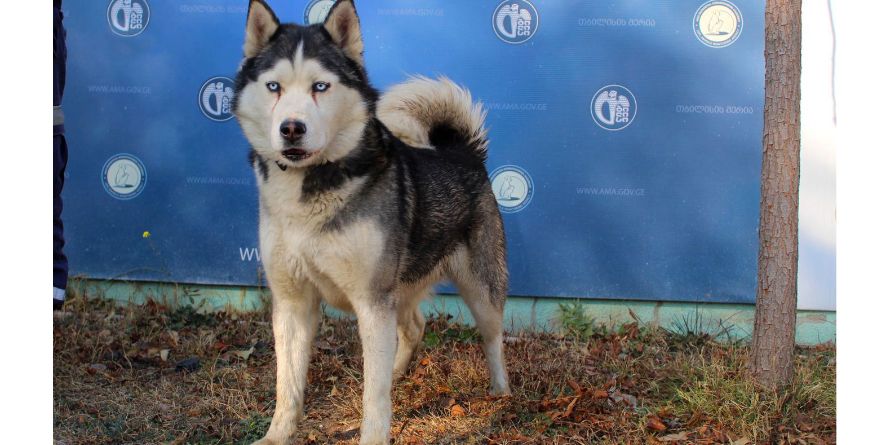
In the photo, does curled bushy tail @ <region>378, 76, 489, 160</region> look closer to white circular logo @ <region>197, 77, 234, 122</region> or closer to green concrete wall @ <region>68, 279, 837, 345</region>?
green concrete wall @ <region>68, 279, 837, 345</region>

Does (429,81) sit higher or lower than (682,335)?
higher

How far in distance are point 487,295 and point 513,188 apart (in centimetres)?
140

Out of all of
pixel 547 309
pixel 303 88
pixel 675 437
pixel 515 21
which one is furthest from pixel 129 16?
pixel 675 437

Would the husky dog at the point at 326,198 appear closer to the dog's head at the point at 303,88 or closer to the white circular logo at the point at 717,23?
the dog's head at the point at 303,88

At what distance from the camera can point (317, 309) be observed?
3.42 metres

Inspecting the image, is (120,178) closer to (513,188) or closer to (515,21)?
(513,188)

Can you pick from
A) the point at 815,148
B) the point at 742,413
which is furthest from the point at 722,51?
the point at 742,413

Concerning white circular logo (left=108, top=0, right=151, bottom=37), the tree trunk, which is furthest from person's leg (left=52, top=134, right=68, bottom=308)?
the tree trunk

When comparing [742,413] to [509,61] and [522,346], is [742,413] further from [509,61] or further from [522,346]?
[509,61]

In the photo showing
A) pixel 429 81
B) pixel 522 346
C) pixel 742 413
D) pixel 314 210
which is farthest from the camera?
pixel 522 346

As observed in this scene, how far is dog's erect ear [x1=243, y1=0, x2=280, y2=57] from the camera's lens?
3.12 metres

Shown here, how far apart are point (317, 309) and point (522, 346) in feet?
5.71

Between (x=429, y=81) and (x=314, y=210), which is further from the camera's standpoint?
(x=429, y=81)

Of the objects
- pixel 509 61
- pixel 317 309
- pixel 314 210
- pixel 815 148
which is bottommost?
pixel 317 309
